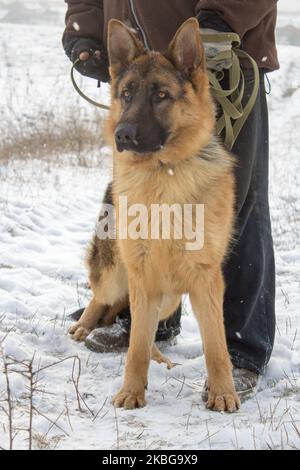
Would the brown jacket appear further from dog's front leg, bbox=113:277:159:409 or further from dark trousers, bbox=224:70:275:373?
dog's front leg, bbox=113:277:159:409

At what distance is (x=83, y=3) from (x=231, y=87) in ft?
4.76

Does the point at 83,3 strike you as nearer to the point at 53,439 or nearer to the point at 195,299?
the point at 195,299

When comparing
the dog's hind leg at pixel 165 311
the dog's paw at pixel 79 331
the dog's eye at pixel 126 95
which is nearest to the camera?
the dog's eye at pixel 126 95

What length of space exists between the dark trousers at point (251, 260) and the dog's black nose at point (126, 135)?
0.79 m

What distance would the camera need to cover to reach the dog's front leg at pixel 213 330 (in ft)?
10.4

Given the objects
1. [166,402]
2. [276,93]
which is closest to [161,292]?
[166,402]

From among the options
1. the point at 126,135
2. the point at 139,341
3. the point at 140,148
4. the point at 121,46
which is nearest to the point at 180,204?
the point at 140,148

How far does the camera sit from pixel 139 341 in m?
3.31

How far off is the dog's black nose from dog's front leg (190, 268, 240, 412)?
2.69 ft

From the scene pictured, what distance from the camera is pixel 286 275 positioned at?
5.92 m

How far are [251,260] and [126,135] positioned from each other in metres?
1.22

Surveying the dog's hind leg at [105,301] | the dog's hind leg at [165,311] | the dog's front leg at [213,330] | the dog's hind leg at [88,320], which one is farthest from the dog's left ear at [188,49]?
the dog's hind leg at [88,320]

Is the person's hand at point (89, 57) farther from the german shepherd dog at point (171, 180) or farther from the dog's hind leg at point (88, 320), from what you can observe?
the dog's hind leg at point (88, 320)

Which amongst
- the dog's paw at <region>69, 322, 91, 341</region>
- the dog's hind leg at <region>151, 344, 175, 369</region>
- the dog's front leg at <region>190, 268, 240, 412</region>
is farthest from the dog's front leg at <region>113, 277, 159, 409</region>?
the dog's paw at <region>69, 322, 91, 341</region>
